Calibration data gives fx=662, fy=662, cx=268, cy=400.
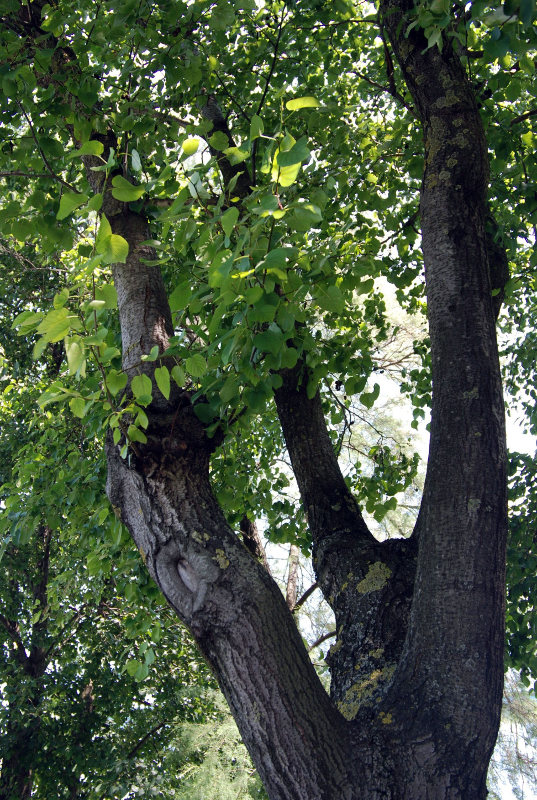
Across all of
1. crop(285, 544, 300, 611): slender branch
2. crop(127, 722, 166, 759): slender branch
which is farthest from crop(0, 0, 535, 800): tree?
crop(127, 722, 166, 759): slender branch

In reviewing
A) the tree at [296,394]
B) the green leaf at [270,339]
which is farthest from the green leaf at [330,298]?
the green leaf at [270,339]

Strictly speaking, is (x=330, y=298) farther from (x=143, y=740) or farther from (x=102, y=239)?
(x=143, y=740)

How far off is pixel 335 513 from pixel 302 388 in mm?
623

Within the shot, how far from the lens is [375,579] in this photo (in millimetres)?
2314

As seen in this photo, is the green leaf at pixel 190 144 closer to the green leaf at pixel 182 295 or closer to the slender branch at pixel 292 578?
the green leaf at pixel 182 295

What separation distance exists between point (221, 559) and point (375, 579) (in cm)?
68

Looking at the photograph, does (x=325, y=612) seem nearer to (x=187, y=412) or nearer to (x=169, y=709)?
(x=169, y=709)

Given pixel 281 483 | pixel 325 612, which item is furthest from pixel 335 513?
pixel 325 612

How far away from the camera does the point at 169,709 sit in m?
7.69

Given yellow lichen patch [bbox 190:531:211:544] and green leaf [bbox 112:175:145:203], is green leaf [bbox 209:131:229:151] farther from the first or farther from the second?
yellow lichen patch [bbox 190:531:211:544]

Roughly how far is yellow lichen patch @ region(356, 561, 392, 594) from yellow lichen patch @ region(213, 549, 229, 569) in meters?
0.64

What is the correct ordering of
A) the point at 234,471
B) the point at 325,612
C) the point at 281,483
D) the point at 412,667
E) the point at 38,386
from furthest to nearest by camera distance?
the point at 325,612, the point at 38,386, the point at 281,483, the point at 234,471, the point at 412,667

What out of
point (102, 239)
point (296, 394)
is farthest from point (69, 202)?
point (296, 394)

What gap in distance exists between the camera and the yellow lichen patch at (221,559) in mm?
1892
